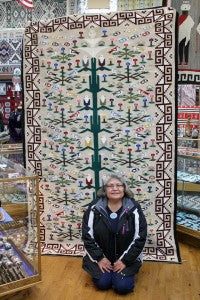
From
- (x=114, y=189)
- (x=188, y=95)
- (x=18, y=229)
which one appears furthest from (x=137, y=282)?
(x=188, y=95)

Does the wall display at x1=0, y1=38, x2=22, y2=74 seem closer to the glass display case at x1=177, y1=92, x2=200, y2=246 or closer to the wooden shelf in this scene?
the glass display case at x1=177, y1=92, x2=200, y2=246

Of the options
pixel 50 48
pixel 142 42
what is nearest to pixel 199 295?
pixel 142 42

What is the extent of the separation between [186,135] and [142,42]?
2.73m

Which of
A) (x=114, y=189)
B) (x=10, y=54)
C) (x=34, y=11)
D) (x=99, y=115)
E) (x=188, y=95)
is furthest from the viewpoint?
(x=34, y=11)

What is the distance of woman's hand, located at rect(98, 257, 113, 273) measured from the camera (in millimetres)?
3877

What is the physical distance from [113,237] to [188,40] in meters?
2.44

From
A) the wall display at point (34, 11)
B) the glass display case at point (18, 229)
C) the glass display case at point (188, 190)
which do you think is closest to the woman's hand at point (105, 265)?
the glass display case at point (18, 229)

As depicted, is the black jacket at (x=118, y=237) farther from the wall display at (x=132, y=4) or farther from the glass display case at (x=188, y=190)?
the wall display at (x=132, y=4)

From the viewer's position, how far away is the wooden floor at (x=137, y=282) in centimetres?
375

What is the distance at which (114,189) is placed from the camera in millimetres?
3965

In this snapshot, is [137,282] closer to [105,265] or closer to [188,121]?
[105,265]

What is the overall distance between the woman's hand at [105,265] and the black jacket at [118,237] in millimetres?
37

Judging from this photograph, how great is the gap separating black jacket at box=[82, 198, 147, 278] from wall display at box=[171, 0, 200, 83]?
177cm

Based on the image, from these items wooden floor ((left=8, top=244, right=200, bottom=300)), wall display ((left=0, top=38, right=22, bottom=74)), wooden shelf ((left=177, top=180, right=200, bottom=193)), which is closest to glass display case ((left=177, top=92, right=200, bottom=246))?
wooden shelf ((left=177, top=180, right=200, bottom=193))
